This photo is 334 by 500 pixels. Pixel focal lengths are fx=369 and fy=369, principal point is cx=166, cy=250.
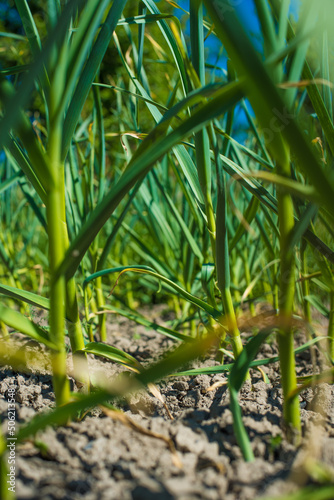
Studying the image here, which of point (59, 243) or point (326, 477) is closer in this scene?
point (326, 477)

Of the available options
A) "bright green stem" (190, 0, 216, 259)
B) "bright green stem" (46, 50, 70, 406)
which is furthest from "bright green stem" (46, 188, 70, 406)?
"bright green stem" (190, 0, 216, 259)

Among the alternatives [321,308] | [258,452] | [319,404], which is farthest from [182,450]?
[321,308]

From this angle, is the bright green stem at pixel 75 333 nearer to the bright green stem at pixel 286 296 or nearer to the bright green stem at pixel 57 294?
the bright green stem at pixel 57 294

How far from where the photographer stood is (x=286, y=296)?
420 millimetres

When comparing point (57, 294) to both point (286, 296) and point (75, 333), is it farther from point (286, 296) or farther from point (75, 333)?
point (286, 296)

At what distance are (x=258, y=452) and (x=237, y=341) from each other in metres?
0.17

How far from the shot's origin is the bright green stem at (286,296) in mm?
403

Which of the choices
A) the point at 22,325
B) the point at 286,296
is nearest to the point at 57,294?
the point at 22,325

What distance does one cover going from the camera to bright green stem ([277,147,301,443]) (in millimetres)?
403

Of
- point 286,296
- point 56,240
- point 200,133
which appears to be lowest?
point 286,296

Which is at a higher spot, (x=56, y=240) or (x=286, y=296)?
(x=56, y=240)

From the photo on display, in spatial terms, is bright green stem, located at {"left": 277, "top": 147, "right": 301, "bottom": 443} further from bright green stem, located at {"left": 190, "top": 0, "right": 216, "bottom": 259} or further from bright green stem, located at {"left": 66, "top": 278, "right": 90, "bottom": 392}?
bright green stem, located at {"left": 66, "top": 278, "right": 90, "bottom": 392}

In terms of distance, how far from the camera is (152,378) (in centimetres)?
35

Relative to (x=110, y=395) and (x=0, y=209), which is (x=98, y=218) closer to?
(x=110, y=395)
